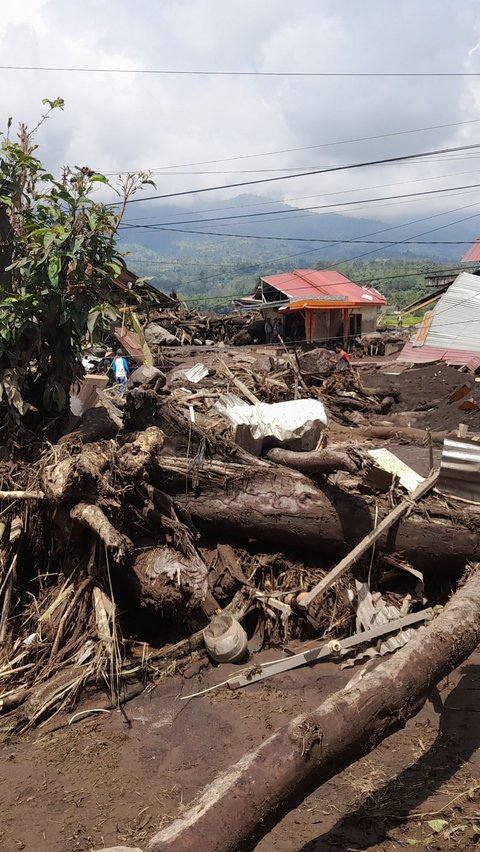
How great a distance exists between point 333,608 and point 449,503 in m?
1.81

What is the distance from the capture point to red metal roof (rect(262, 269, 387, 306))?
34.1 m

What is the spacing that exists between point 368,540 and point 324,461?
3.27ft

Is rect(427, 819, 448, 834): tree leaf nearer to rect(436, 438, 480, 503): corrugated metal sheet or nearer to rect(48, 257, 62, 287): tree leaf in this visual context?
rect(436, 438, 480, 503): corrugated metal sheet

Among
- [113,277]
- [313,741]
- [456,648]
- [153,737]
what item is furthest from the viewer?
[113,277]

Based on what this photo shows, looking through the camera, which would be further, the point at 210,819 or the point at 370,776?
the point at 370,776

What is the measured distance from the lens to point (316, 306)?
3198 centimetres

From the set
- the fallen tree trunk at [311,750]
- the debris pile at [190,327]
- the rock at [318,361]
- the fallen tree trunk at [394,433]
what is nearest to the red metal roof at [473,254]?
the debris pile at [190,327]

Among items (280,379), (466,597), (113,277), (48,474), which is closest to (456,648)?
(466,597)

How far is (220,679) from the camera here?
6.50 meters

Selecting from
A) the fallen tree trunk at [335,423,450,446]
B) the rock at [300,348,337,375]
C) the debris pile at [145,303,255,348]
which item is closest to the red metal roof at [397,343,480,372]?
the rock at [300,348,337,375]

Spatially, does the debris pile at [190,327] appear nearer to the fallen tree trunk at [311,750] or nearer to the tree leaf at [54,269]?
the tree leaf at [54,269]

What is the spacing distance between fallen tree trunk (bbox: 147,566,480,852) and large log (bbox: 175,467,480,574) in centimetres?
230

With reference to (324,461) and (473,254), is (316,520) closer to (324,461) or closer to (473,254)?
(324,461)

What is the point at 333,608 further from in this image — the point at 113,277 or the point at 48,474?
the point at 113,277
